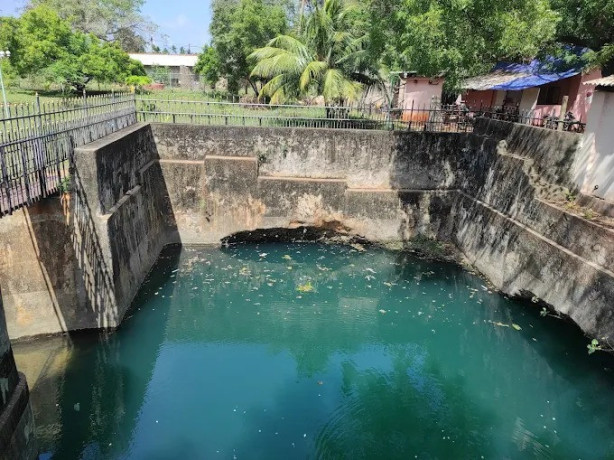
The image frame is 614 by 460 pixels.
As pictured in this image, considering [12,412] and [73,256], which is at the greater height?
[73,256]

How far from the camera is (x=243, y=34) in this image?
839 inches

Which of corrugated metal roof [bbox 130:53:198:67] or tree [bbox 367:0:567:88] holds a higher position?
corrugated metal roof [bbox 130:53:198:67]

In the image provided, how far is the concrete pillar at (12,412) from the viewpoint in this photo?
4.61 metres

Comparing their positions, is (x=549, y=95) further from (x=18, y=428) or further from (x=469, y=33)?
(x=18, y=428)

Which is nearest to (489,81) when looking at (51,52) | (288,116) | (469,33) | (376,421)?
(288,116)

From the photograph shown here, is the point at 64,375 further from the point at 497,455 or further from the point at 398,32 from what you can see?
the point at 398,32

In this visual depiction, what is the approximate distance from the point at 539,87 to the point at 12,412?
17.5 meters

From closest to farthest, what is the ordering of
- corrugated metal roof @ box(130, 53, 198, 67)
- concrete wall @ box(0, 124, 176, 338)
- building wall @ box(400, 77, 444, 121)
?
1. concrete wall @ box(0, 124, 176, 338)
2. building wall @ box(400, 77, 444, 121)
3. corrugated metal roof @ box(130, 53, 198, 67)

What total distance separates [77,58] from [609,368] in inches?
887

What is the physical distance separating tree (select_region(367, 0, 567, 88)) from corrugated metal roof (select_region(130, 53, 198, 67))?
3838cm

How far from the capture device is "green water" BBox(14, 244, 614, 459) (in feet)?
19.5

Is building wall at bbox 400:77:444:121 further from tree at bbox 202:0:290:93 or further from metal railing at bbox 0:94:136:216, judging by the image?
metal railing at bbox 0:94:136:216

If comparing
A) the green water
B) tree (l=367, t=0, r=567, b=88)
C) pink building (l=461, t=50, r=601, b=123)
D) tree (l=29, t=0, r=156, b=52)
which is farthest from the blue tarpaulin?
tree (l=29, t=0, r=156, b=52)

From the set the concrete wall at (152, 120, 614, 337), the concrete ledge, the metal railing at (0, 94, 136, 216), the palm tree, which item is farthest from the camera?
the palm tree
